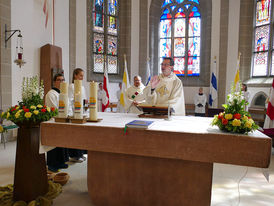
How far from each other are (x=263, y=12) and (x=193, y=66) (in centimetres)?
341

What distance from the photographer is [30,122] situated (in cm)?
271

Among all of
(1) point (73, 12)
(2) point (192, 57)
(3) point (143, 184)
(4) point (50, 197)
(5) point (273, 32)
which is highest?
(1) point (73, 12)

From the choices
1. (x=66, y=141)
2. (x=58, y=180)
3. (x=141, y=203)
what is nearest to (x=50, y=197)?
(x=58, y=180)

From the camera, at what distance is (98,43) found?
10039mm

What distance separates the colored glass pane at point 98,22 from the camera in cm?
987

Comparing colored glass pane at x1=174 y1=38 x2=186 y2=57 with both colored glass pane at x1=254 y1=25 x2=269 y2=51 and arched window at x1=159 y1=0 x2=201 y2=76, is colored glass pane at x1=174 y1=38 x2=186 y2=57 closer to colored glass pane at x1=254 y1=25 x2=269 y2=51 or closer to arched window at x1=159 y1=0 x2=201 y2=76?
arched window at x1=159 y1=0 x2=201 y2=76

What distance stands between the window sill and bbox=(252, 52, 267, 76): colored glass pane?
30cm

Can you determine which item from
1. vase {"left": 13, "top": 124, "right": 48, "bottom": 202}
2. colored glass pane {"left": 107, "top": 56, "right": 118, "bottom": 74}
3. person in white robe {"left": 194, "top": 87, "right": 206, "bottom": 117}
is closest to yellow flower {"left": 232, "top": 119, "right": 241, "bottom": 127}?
vase {"left": 13, "top": 124, "right": 48, "bottom": 202}

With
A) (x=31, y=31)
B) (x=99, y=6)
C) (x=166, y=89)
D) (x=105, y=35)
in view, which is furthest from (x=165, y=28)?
(x=166, y=89)

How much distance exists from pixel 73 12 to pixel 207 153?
826 centimetres

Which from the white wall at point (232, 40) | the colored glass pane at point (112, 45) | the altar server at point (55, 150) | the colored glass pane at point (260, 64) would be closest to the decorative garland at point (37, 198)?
the altar server at point (55, 150)

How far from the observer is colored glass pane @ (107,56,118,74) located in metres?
10.4

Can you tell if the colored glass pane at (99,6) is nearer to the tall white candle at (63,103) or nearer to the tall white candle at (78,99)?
the tall white candle at (63,103)

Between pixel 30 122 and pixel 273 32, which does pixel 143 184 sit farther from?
pixel 273 32
